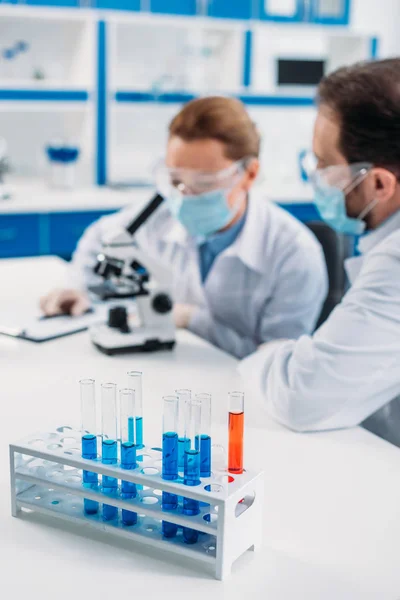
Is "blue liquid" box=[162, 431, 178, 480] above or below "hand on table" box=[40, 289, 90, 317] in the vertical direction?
above

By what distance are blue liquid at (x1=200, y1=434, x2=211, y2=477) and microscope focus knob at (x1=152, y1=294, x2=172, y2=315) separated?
90 centimetres

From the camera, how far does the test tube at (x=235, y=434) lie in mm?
995

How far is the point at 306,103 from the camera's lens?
507 cm

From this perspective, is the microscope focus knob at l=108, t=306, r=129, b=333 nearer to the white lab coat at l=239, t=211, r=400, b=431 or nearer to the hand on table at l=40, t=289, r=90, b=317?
the hand on table at l=40, t=289, r=90, b=317

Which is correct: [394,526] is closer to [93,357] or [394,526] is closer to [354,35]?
[93,357]

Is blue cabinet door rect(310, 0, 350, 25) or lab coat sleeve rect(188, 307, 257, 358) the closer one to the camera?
lab coat sleeve rect(188, 307, 257, 358)

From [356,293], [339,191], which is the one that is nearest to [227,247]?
[339,191]

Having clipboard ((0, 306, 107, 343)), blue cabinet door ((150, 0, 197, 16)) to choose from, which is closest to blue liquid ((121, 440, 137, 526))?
clipboard ((0, 306, 107, 343))

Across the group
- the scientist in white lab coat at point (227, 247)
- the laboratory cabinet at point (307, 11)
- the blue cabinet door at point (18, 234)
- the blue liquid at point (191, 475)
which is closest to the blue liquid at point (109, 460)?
the blue liquid at point (191, 475)

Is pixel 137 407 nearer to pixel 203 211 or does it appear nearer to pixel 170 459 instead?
pixel 170 459

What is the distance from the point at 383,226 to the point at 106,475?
846 mm

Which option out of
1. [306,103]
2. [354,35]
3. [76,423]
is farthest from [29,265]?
[354,35]

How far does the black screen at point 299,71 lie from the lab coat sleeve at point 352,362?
381cm

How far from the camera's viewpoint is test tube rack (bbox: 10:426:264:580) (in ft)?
3.09
